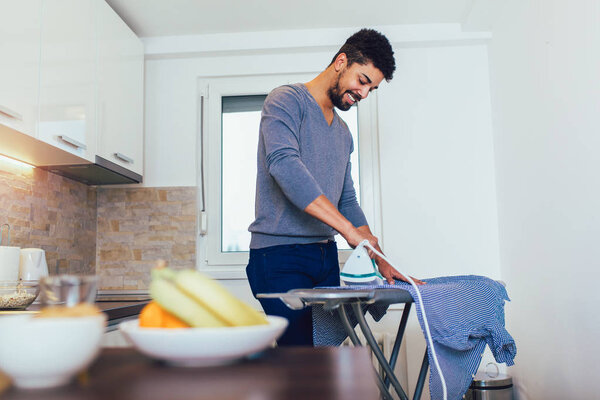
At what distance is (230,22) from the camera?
111 inches

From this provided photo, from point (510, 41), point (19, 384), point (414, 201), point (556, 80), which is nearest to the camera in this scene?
point (19, 384)

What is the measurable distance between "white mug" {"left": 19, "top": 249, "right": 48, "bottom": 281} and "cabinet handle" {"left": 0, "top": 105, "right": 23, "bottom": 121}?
23.2 inches

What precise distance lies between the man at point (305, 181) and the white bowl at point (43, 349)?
3.46ft

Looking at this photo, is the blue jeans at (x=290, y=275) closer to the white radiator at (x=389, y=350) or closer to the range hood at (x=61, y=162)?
the range hood at (x=61, y=162)

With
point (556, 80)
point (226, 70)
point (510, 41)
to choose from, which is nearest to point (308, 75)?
point (226, 70)

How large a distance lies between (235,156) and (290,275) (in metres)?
1.51

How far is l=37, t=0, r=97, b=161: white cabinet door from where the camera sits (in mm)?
1959

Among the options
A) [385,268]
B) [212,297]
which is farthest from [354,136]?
[212,297]

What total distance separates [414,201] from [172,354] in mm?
2418

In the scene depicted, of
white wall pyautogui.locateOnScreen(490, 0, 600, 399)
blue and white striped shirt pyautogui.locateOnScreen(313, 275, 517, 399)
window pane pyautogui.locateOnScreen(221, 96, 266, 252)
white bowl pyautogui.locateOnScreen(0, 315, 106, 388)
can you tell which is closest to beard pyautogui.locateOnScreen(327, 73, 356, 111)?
blue and white striped shirt pyautogui.locateOnScreen(313, 275, 517, 399)

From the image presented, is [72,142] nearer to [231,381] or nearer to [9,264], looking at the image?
[9,264]

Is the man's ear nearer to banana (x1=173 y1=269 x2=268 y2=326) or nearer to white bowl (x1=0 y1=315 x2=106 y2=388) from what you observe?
banana (x1=173 y1=269 x2=268 y2=326)

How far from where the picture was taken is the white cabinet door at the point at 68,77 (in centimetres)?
196

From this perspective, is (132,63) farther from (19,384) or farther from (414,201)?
(19,384)
